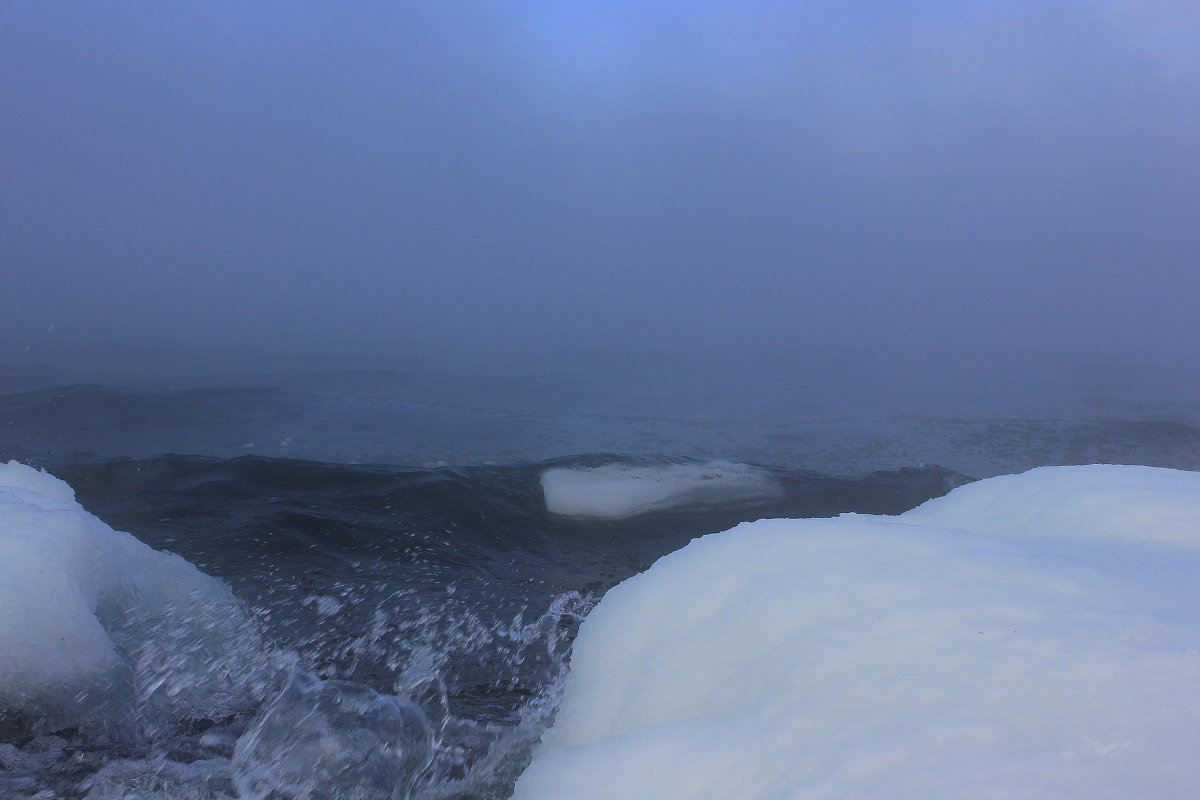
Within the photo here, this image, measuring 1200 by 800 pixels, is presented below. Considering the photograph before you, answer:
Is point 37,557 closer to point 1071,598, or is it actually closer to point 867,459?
point 1071,598

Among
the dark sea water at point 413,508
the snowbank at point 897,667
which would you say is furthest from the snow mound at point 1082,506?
the dark sea water at point 413,508

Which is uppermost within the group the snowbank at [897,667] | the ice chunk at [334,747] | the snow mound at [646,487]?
the snowbank at [897,667]

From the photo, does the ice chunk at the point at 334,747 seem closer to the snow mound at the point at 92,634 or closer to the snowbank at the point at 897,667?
the snow mound at the point at 92,634

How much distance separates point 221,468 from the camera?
18.4 ft

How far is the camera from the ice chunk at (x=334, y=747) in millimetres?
1983

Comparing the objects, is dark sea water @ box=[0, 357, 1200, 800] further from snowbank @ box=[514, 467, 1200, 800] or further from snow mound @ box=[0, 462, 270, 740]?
snowbank @ box=[514, 467, 1200, 800]

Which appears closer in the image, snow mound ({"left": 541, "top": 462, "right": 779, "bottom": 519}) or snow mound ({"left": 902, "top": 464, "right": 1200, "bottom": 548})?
snow mound ({"left": 902, "top": 464, "right": 1200, "bottom": 548})

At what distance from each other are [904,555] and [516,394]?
8.33 meters

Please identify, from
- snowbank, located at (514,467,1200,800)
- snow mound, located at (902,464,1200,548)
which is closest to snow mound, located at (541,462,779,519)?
snow mound, located at (902,464,1200,548)

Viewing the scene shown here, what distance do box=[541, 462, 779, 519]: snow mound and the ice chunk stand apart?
9.16 ft

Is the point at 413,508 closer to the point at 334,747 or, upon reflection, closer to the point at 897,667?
the point at 334,747

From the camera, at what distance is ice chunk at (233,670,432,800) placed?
198cm

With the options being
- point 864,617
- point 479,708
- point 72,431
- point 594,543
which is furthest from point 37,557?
point 72,431

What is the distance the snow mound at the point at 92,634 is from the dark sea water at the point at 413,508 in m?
0.07
